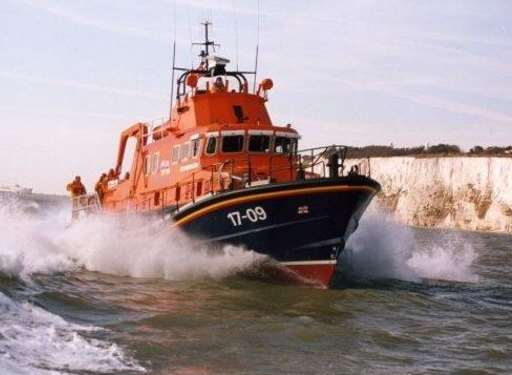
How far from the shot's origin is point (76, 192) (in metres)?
22.5

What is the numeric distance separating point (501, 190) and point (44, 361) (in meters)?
52.4

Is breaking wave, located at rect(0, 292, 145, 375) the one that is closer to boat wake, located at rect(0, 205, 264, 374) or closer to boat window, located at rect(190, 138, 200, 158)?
boat wake, located at rect(0, 205, 264, 374)

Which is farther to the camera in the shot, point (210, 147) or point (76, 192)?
point (76, 192)

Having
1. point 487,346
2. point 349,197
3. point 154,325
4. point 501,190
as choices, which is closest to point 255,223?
point 349,197

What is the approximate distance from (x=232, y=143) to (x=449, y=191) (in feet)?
155

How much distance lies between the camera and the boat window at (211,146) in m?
14.9

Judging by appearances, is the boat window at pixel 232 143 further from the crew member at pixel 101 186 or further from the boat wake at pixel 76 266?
the crew member at pixel 101 186

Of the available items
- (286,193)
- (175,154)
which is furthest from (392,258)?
(175,154)

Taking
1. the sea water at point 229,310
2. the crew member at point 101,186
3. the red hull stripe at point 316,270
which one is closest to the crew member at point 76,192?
the crew member at point 101,186

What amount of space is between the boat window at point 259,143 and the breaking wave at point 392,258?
364 centimetres

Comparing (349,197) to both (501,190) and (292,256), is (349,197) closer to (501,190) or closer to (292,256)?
(292,256)

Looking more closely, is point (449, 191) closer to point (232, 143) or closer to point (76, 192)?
point (76, 192)

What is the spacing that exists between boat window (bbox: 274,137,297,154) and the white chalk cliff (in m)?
41.9

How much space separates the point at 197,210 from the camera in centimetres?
1376
